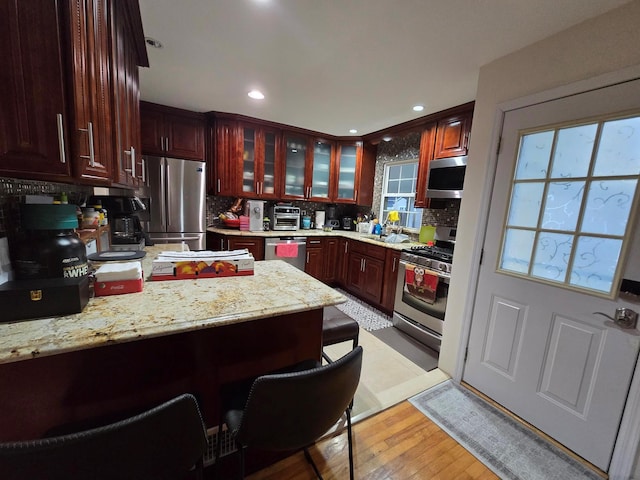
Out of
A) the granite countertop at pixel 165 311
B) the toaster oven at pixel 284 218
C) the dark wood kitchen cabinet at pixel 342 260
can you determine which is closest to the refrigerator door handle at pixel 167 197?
the toaster oven at pixel 284 218

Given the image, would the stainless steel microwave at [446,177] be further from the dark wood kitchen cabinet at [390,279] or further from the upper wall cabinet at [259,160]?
the upper wall cabinet at [259,160]

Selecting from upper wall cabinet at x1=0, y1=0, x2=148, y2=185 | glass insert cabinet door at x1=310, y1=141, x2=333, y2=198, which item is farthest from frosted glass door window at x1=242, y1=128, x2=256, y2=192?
upper wall cabinet at x1=0, y1=0, x2=148, y2=185

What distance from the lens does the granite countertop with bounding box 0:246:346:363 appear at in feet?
2.40

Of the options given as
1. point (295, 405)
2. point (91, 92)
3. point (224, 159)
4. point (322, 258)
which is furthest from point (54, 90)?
point (322, 258)

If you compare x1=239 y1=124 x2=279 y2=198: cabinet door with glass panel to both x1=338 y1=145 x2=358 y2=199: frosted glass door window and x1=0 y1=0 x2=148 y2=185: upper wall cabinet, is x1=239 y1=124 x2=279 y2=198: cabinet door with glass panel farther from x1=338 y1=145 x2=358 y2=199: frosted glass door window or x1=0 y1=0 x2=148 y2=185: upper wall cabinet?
x1=0 y1=0 x2=148 y2=185: upper wall cabinet

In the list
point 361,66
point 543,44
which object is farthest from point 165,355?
point 543,44

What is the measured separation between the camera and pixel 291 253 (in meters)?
3.64

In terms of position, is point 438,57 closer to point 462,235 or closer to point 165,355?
point 462,235

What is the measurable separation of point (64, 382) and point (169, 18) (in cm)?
191

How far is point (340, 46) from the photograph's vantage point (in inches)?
67.9

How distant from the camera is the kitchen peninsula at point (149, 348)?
0.79 metres

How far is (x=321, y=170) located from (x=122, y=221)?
8.92 feet

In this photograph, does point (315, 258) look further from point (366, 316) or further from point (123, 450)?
point (123, 450)

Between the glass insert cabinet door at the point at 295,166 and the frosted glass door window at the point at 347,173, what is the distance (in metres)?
0.63
